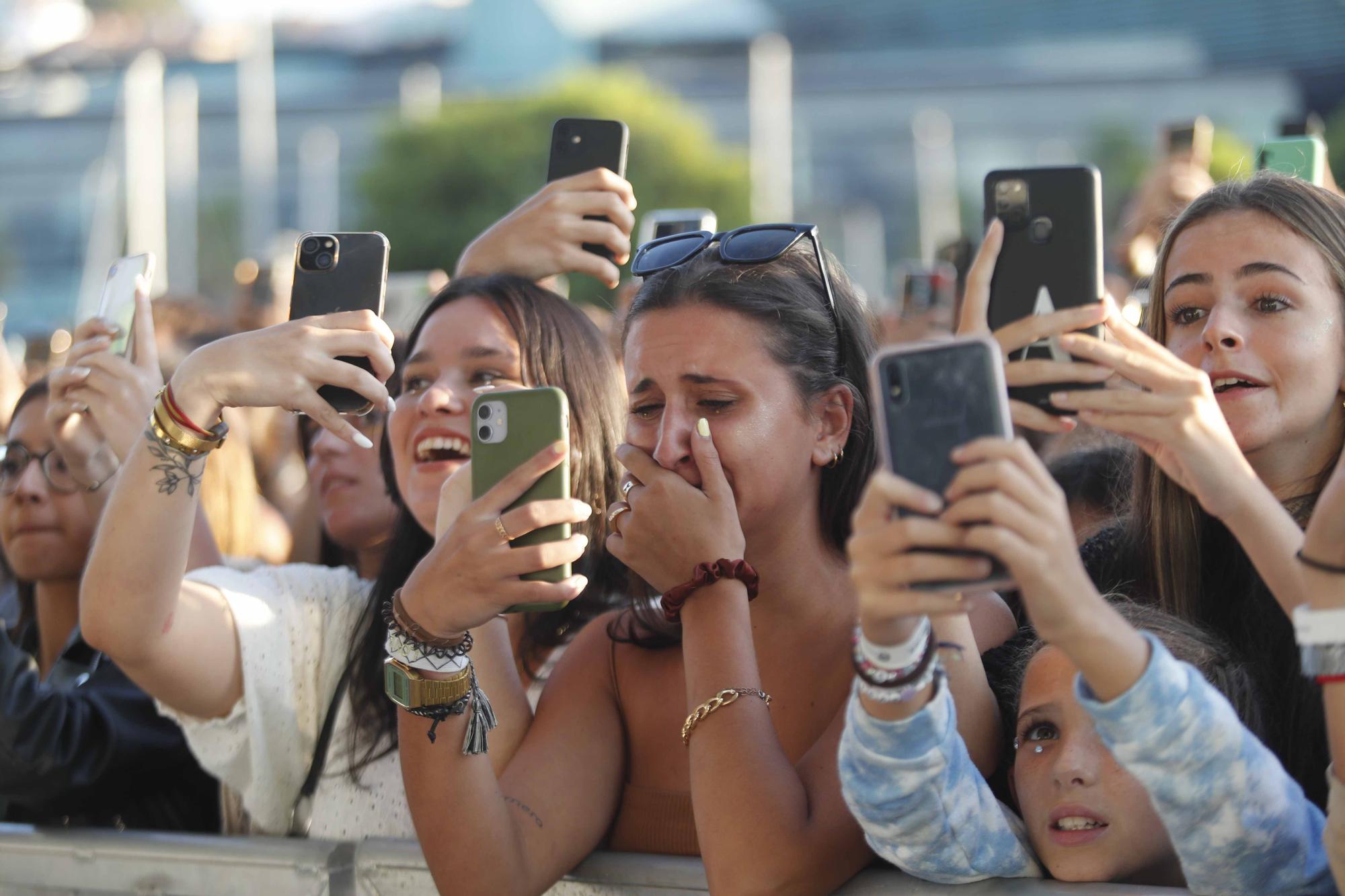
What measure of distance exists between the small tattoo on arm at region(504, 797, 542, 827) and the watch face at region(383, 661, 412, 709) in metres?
0.34

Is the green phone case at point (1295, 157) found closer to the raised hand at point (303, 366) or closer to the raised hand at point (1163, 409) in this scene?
the raised hand at point (1163, 409)

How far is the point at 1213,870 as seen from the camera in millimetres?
1962

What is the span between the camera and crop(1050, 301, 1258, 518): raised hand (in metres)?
1.93

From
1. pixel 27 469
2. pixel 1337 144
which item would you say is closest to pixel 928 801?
pixel 27 469

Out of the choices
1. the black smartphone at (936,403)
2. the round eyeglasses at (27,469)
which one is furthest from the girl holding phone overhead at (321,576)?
the black smartphone at (936,403)

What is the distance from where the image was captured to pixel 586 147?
3510 mm

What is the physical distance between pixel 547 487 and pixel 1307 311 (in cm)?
143

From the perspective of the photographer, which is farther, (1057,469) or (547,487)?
(1057,469)

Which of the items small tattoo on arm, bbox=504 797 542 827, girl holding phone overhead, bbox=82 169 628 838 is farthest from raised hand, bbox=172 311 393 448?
small tattoo on arm, bbox=504 797 542 827

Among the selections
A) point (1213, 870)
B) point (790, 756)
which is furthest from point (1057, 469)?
point (1213, 870)

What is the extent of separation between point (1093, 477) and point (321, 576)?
182 centimetres

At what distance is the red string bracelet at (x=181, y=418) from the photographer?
261 cm

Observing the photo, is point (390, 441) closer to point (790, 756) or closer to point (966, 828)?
point (790, 756)

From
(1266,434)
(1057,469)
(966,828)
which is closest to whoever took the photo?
(966,828)
